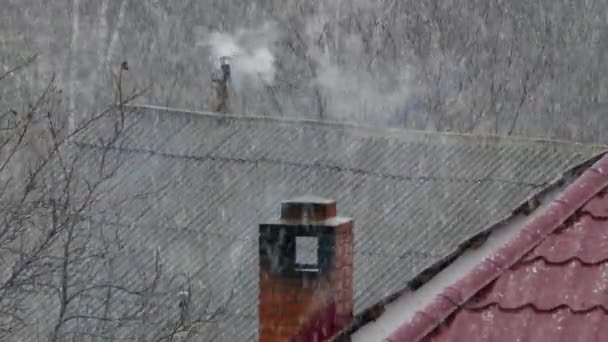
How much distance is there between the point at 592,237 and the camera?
2.78 metres

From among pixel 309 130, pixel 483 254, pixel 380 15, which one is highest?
pixel 380 15

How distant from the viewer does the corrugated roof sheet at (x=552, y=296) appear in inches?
102

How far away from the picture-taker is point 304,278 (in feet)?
16.0

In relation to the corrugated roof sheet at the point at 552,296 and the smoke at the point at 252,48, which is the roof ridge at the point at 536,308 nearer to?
the corrugated roof sheet at the point at 552,296

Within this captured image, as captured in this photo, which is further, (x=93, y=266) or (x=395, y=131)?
(x=395, y=131)

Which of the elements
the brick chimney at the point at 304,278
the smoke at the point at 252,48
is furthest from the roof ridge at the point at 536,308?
the smoke at the point at 252,48

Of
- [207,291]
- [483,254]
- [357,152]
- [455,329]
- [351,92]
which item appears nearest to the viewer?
[455,329]

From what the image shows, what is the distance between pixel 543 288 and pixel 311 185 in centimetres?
672

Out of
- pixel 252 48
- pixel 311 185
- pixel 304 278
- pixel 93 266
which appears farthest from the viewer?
pixel 252 48

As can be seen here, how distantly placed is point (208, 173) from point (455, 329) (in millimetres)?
7190

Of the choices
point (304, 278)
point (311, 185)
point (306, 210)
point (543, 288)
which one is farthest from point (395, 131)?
point (543, 288)

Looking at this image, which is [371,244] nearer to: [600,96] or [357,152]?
[357,152]

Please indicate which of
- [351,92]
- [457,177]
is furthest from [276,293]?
[351,92]

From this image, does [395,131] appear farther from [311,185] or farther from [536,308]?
[536,308]
